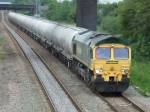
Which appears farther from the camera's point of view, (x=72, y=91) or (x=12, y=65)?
(x=12, y=65)

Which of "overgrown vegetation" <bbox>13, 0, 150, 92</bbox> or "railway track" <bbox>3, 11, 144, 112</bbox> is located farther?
"overgrown vegetation" <bbox>13, 0, 150, 92</bbox>

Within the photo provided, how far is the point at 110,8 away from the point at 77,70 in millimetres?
58757

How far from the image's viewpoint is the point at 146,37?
139 feet

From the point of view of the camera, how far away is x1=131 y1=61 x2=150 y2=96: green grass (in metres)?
24.2

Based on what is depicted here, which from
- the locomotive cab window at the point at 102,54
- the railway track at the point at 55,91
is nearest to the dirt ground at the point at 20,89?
the railway track at the point at 55,91

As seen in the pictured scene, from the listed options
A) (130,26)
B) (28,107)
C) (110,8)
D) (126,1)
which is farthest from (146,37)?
(110,8)

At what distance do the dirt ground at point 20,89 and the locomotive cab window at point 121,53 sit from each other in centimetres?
354

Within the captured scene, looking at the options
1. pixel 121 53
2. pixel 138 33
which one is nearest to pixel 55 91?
pixel 121 53

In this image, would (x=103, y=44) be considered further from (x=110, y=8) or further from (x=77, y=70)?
(x=110, y=8)

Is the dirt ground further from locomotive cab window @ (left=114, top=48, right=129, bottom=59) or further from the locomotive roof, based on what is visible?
locomotive cab window @ (left=114, top=48, right=129, bottom=59)

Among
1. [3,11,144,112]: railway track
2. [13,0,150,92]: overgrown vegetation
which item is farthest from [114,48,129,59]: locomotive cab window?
[13,0,150,92]: overgrown vegetation

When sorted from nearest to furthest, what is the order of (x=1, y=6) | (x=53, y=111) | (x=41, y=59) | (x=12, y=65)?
(x=53, y=111) → (x=12, y=65) → (x=41, y=59) → (x=1, y=6)

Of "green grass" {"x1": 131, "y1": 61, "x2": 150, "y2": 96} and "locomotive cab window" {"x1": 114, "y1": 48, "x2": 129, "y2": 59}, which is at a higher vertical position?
"locomotive cab window" {"x1": 114, "y1": 48, "x2": 129, "y2": 59}

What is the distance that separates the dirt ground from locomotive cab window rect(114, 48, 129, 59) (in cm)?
354
